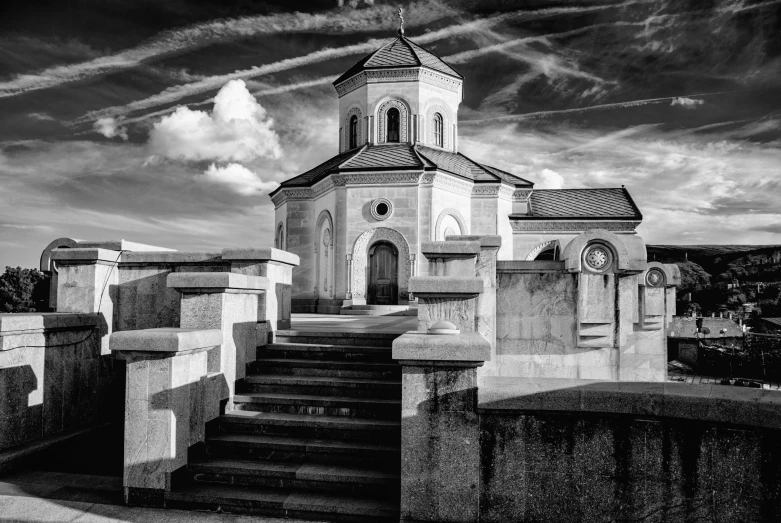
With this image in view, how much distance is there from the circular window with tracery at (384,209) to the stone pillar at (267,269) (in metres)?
12.4

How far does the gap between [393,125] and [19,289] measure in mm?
29209

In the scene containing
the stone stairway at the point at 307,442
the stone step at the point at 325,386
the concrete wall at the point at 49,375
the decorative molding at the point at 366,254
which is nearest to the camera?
the stone stairway at the point at 307,442

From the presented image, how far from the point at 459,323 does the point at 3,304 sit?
38.1 meters

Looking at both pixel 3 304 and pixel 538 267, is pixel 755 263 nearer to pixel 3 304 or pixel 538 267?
pixel 538 267

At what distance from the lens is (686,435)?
385 cm

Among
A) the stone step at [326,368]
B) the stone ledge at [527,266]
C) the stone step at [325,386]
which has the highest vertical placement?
the stone ledge at [527,266]

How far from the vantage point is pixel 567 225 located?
23.6 metres

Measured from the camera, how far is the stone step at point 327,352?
6547mm

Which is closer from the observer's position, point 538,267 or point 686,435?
point 686,435

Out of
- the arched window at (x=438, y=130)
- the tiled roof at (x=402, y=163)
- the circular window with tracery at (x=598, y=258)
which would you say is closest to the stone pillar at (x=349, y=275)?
the tiled roof at (x=402, y=163)

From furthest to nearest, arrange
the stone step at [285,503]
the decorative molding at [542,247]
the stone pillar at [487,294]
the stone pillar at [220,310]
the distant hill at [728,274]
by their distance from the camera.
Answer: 1. the distant hill at [728,274]
2. the decorative molding at [542,247]
3. the stone pillar at [487,294]
4. the stone pillar at [220,310]
5. the stone step at [285,503]

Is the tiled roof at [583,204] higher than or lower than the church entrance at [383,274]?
higher

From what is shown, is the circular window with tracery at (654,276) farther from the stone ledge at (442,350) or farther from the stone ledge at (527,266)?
the stone ledge at (442,350)

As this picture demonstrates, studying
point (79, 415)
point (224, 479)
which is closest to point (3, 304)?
point (79, 415)
